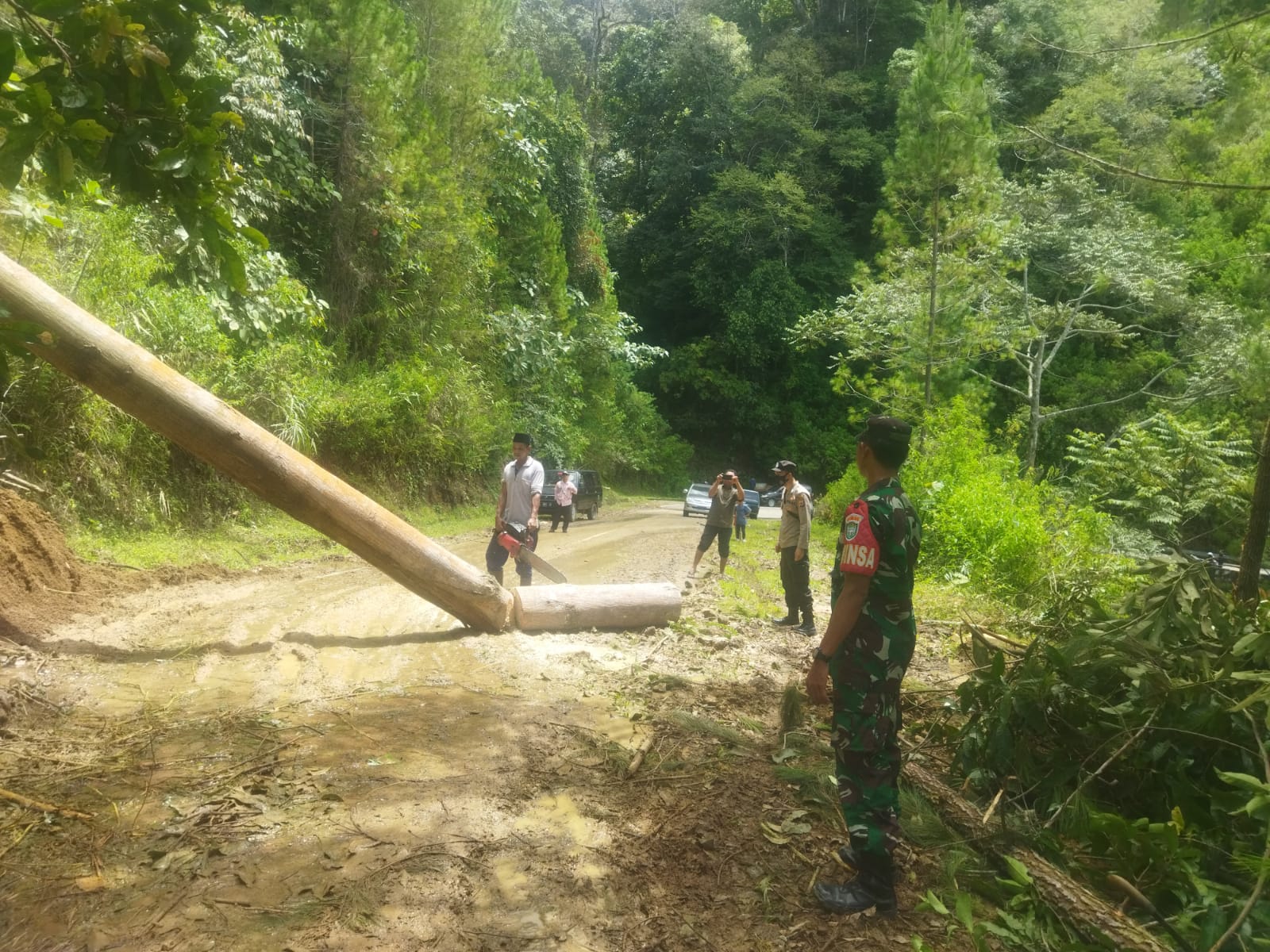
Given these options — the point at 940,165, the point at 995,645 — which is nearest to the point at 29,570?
the point at 995,645

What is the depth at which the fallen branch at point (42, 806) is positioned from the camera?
11.7 ft

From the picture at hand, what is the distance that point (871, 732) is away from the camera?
336 centimetres

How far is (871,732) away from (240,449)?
16.6ft

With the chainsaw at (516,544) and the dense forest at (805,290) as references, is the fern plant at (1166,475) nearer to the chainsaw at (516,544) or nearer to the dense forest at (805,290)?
the dense forest at (805,290)

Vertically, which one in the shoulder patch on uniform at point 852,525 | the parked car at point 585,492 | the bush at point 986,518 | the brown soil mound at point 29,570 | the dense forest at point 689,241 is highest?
the dense forest at point 689,241

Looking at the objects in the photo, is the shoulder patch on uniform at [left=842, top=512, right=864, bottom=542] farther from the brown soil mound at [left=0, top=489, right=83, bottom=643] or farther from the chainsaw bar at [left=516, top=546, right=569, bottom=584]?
the brown soil mound at [left=0, top=489, right=83, bottom=643]

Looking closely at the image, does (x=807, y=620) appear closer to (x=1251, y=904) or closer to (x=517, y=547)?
(x=517, y=547)

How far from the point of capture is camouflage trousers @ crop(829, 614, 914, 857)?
3359 millimetres

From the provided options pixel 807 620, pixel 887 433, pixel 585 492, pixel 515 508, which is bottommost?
pixel 585 492

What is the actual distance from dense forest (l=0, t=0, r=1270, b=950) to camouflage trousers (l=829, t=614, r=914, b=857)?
1.62 feet

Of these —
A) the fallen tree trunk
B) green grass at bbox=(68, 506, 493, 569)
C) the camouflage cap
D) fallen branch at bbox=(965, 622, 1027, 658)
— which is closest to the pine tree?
fallen branch at bbox=(965, 622, 1027, 658)

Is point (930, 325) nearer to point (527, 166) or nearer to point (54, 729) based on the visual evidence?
point (527, 166)

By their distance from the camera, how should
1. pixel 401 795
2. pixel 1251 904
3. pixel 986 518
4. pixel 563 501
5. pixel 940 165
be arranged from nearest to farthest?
pixel 1251 904
pixel 401 795
pixel 986 518
pixel 940 165
pixel 563 501

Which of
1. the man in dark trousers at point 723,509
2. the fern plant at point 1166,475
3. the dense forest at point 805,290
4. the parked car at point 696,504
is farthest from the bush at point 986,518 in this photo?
the parked car at point 696,504
